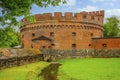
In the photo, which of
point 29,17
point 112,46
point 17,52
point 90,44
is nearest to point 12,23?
point 29,17

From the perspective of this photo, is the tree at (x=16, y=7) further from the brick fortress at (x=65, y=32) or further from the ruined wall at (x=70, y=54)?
the brick fortress at (x=65, y=32)

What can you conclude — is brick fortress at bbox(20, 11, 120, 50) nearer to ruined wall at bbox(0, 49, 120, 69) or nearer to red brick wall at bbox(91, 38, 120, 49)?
red brick wall at bbox(91, 38, 120, 49)

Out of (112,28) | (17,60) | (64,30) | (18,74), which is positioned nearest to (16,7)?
(18,74)

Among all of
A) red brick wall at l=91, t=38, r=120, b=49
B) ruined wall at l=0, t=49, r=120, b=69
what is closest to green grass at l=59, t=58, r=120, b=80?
ruined wall at l=0, t=49, r=120, b=69

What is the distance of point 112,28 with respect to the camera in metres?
61.4

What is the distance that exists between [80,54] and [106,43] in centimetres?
391

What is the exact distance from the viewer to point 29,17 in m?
14.5

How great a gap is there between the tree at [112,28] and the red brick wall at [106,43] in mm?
20770

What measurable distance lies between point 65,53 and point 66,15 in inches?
257

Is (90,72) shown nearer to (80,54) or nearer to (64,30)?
(80,54)

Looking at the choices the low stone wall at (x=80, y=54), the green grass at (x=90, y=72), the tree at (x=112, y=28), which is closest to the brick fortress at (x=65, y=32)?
the low stone wall at (x=80, y=54)

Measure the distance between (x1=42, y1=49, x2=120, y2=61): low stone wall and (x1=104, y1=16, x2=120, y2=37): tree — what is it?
23.1 meters

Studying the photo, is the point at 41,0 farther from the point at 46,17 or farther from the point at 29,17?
the point at 46,17

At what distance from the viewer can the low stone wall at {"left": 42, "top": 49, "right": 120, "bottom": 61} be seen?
3524 cm
